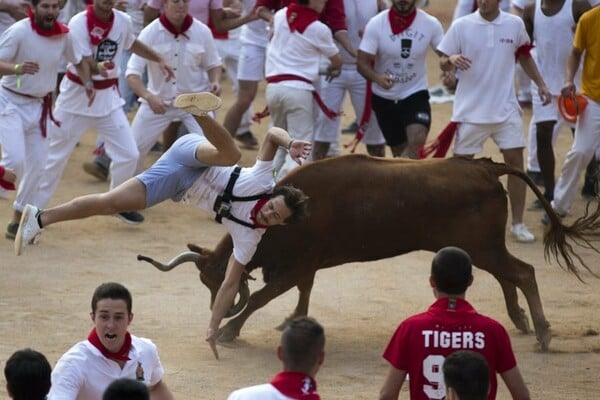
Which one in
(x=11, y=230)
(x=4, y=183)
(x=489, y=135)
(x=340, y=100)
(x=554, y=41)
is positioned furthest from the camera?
(x=340, y=100)

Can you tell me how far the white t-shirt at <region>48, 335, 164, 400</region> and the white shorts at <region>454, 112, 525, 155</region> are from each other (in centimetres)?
710

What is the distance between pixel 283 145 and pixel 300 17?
4.51 m

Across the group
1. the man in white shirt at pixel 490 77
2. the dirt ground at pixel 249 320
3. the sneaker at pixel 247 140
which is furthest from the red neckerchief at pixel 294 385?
the sneaker at pixel 247 140

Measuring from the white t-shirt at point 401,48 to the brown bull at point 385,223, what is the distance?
11.4 ft

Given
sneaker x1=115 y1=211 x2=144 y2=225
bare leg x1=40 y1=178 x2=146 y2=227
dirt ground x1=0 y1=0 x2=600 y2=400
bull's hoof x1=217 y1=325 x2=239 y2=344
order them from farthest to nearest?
1. sneaker x1=115 y1=211 x2=144 y2=225
2. bull's hoof x1=217 y1=325 x2=239 y2=344
3. bare leg x1=40 y1=178 x2=146 y2=227
4. dirt ground x1=0 y1=0 x2=600 y2=400

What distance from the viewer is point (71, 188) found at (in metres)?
14.9

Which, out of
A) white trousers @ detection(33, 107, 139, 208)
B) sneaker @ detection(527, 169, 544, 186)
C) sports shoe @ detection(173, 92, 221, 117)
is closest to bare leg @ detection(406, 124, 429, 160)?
sneaker @ detection(527, 169, 544, 186)

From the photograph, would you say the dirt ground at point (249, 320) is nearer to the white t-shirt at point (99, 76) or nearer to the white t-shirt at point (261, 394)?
the white t-shirt at point (99, 76)

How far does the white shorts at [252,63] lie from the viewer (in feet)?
50.5

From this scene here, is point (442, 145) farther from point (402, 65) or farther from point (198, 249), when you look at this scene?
point (198, 249)

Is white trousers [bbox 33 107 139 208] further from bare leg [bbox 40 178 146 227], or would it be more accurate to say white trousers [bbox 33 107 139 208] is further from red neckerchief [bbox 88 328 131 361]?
red neckerchief [bbox 88 328 131 361]

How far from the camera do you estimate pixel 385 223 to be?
9.80 meters

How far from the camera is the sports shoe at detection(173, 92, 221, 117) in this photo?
8978 millimetres

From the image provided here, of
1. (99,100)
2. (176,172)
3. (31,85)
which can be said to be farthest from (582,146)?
(31,85)
